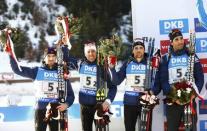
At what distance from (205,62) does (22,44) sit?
11789mm

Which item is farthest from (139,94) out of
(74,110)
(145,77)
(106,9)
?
(106,9)

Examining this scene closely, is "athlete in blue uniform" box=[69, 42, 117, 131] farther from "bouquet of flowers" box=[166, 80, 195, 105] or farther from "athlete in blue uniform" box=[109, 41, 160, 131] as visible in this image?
"bouquet of flowers" box=[166, 80, 195, 105]

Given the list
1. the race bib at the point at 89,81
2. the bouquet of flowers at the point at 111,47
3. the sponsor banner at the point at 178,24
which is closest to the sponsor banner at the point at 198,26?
the sponsor banner at the point at 178,24

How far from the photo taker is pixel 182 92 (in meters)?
6.87

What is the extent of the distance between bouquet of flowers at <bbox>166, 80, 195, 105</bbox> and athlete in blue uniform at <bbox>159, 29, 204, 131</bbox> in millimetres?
99

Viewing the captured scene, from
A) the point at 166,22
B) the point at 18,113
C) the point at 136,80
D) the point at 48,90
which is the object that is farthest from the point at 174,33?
the point at 18,113

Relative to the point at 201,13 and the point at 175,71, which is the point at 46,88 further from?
the point at 201,13

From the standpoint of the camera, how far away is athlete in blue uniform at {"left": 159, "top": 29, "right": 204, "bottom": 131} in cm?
703

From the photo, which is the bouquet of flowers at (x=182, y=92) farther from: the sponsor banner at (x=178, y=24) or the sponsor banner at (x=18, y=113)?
the sponsor banner at (x=18, y=113)

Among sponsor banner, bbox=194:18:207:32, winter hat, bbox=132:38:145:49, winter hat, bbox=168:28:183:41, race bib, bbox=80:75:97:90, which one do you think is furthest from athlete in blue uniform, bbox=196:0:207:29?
race bib, bbox=80:75:97:90

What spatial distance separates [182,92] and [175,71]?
1.30ft

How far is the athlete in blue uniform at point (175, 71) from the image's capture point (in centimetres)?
703

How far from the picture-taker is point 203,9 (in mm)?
7574

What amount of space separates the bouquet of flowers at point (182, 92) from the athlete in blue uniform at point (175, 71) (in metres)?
0.10
